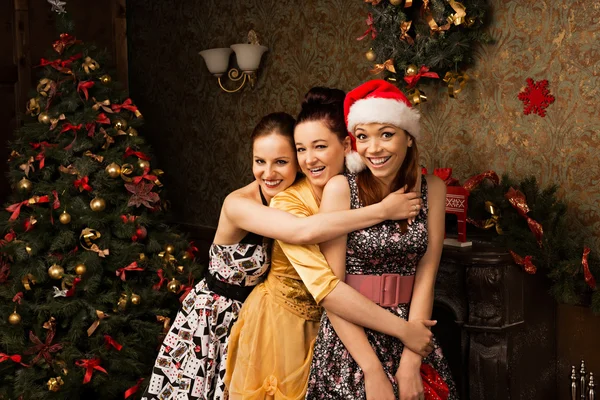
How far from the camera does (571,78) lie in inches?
119

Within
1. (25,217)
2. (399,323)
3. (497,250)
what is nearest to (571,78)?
(497,250)

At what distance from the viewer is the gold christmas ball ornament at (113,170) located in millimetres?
3561

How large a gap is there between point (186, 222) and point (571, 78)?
358 cm

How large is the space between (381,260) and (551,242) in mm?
1120

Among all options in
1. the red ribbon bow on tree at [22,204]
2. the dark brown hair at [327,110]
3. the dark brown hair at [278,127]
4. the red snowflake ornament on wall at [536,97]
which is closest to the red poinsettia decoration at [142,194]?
the red ribbon bow on tree at [22,204]

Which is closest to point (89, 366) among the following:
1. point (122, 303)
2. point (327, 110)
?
point (122, 303)

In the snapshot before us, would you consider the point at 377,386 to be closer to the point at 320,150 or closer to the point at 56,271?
the point at 320,150

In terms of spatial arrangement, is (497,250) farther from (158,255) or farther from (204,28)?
(204,28)

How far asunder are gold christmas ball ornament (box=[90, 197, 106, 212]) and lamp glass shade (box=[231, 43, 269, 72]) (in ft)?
5.40

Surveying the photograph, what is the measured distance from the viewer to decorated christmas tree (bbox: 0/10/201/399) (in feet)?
11.3

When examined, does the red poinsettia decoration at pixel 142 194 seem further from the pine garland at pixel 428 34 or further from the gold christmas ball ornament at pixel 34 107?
the pine garland at pixel 428 34

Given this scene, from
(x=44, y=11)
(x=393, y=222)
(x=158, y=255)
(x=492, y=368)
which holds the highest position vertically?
(x=44, y=11)

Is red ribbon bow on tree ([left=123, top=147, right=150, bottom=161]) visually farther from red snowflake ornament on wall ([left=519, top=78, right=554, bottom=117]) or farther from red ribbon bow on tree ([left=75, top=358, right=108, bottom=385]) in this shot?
red snowflake ornament on wall ([left=519, top=78, right=554, bottom=117])

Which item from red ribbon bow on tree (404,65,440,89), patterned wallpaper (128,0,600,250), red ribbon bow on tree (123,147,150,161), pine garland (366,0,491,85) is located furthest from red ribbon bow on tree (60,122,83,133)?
red ribbon bow on tree (404,65,440,89)
